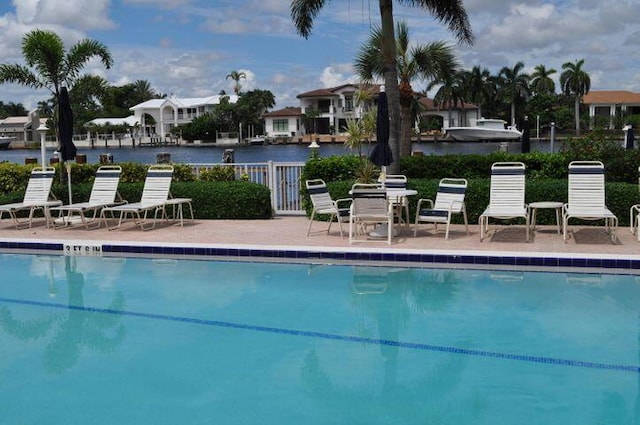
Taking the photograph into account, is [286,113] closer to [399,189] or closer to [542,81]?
[542,81]

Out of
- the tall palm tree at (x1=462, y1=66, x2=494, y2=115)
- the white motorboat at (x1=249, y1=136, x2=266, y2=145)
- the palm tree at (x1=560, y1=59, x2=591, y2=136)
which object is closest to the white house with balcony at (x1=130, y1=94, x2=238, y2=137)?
the white motorboat at (x1=249, y1=136, x2=266, y2=145)

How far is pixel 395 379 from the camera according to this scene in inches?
220

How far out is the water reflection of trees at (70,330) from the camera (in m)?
6.37

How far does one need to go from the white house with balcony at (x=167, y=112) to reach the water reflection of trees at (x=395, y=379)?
88.0m

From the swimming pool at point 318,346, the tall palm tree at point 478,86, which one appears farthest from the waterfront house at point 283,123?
the swimming pool at point 318,346

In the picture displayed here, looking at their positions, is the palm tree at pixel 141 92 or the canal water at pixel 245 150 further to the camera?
the palm tree at pixel 141 92

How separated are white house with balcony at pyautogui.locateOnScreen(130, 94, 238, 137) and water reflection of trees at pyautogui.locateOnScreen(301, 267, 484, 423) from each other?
8796 cm

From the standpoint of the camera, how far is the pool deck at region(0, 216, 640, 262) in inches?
371

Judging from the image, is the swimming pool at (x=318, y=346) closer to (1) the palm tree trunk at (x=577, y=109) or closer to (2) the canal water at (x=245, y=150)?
(2) the canal water at (x=245, y=150)

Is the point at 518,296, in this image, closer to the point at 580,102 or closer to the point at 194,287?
the point at 194,287

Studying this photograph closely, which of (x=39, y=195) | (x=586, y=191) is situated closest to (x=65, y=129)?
(x=39, y=195)

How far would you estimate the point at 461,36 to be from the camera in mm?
15711

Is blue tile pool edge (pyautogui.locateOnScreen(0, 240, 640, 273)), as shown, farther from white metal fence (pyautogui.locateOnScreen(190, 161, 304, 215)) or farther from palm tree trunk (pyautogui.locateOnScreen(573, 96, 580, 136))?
palm tree trunk (pyautogui.locateOnScreen(573, 96, 580, 136))

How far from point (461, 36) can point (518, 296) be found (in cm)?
927
